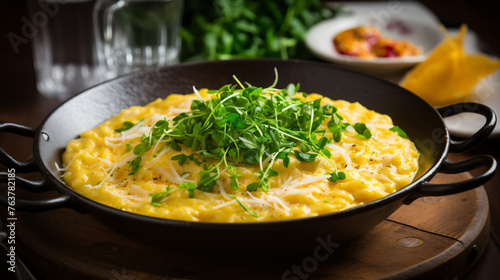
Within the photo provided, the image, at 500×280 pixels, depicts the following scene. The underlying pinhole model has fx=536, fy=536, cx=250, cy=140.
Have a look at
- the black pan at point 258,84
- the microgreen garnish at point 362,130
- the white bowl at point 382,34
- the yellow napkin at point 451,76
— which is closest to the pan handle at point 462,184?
Answer: the black pan at point 258,84

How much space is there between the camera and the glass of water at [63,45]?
4.43 meters

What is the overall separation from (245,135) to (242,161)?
11 cm

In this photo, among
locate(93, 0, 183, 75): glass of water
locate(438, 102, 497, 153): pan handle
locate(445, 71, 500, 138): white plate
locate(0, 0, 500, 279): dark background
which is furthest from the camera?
locate(93, 0, 183, 75): glass of water

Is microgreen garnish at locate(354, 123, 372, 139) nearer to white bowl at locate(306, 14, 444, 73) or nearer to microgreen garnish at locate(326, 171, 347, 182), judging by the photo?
microgreen garnish at locate(326, 171, 347, 182)

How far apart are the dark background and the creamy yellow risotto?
564mm

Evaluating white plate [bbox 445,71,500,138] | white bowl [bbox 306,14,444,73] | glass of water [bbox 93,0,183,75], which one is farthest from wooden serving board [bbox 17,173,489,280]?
glass of water [bbox 93,0,183,75]

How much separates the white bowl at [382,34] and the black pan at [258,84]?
1148mm

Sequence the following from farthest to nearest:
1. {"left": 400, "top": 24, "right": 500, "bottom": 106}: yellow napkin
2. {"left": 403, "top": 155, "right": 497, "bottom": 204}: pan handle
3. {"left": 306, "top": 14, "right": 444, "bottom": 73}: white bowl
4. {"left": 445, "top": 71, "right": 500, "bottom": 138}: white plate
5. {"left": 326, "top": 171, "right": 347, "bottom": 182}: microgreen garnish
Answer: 1. {"left": 306, "top": 14, "right": 444, "bottom": 73}: white bowl
2. {"left": 400, "top": 24, "right": 500, "bottom": 106}: yellow napkin
3. {"left": 445, "top": 71, "right": 500, "bottom": 138}: white plate
4. {"left": 326, "top": 171, "right": 347, "bottom": 182}: microgreen garnish
5. {"left": 403, "top": 155, "right": 497, "bottom": 204}: pan handle

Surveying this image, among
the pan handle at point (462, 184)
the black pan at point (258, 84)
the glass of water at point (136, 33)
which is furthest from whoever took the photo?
the glass of water at point (136, 33)

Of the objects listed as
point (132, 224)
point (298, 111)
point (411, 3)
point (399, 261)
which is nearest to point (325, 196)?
point (399, 261)

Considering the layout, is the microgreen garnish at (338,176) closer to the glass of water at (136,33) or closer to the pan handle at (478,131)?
the pan handle at (478,131)

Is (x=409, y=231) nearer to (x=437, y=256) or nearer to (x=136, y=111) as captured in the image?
(x=437, y=256)

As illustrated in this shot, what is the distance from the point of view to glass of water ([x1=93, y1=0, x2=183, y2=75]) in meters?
4.31

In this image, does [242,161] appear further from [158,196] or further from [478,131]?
[478,131]
